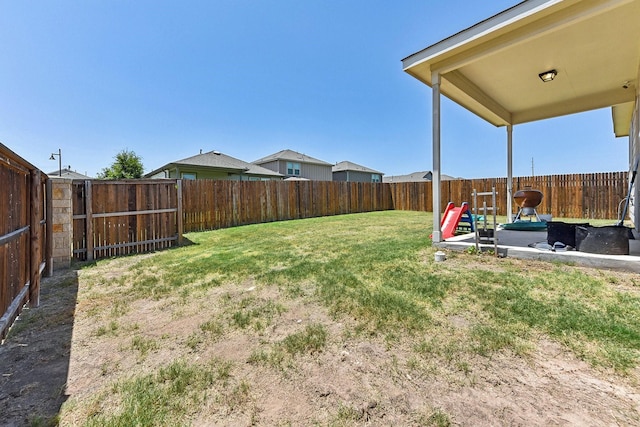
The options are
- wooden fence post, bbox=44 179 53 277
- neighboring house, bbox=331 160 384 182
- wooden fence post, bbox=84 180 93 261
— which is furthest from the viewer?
neighboring house, bbox=331 160 384 182

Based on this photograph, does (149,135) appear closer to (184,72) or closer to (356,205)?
(184,72)

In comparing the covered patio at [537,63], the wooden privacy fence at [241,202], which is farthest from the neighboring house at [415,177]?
the covered patio at [537,63]

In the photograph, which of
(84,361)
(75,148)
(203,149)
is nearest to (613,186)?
(84,361)

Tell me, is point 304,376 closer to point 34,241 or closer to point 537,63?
point 34,241

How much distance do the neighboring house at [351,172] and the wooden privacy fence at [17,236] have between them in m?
26.9

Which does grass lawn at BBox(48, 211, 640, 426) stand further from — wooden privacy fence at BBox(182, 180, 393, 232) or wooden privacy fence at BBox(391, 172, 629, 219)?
wooden privacy fence at BBox(391, 172, 629, 219)

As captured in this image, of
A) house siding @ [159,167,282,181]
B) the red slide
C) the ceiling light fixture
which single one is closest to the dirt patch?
the red slide

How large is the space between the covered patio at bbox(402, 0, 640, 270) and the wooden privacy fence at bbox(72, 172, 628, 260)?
4290mm

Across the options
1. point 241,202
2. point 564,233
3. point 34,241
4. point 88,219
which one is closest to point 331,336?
point 34,241

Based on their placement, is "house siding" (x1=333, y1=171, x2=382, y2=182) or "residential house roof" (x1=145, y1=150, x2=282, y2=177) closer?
"residential house roof" (x1=145, y1=150, x2=282, y2=177)

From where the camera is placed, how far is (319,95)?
16.4 metres

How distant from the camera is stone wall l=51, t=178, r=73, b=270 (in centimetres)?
452

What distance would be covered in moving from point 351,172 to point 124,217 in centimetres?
2542

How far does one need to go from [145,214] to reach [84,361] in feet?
15.2
